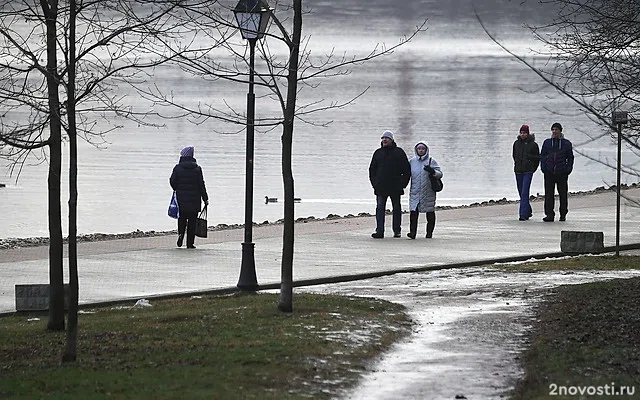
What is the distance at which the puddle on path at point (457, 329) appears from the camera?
11.1 metres

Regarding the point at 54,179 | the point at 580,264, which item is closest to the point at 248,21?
the point at 54,179

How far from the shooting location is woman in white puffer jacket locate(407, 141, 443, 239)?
2491 centimetres

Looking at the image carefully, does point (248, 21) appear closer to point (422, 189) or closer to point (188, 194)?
point (188, 194)

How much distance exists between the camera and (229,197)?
132 feet

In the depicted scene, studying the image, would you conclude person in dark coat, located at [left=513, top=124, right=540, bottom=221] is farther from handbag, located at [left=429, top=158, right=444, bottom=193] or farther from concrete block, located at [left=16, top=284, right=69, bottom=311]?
concrete block, located at [left=16, top=284, right=69, bottom=311]

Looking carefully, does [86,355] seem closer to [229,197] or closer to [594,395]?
[594,395]

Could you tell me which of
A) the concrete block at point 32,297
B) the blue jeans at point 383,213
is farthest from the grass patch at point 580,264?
the concrete block at point 32,297

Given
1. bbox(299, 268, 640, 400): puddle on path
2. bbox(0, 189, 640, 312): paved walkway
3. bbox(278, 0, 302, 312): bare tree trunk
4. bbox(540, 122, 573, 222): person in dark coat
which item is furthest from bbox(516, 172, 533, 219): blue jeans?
bbox(278, 0, 302, 312): bare tree trunk

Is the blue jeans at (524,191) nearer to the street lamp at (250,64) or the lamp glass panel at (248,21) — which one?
the street lamp at (250,64)

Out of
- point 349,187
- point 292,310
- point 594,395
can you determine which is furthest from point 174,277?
point 349,187

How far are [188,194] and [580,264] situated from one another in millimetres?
7108

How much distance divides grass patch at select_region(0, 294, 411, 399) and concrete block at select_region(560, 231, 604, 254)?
6.83m

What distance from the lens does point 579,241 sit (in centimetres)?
2234

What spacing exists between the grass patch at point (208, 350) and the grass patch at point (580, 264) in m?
4.70
